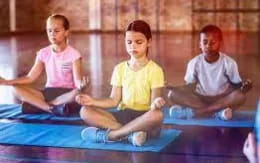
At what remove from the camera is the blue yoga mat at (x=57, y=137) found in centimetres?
288

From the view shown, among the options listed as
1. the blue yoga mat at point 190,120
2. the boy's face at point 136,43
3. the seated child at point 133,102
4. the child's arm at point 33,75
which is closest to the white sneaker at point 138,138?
the seated child at point 133,102

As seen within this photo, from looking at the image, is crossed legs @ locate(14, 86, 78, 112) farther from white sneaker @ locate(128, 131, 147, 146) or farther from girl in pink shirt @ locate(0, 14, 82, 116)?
white sneaker @ locate(128, 131, 147, 146)

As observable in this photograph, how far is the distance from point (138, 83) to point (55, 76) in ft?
2.67

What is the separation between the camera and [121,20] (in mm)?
11414

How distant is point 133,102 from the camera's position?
2.97m

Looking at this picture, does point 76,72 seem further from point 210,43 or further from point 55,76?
point 210,43

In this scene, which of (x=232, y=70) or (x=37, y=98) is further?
(x=37, y=98)

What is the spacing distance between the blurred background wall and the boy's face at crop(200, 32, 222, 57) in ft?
25.7

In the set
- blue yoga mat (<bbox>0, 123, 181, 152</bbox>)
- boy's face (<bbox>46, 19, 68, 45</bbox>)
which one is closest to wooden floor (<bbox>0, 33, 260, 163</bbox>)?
blue yoga mat (<bbox>0, 123, 181, 152</bbox>)

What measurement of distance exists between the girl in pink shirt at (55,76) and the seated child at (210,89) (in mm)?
605

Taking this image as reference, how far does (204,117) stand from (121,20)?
8061mm

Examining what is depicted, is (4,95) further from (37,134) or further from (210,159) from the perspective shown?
(210,159)

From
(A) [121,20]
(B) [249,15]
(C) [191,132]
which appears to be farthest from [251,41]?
(C) [191,132]

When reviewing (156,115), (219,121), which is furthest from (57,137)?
(219,121)
